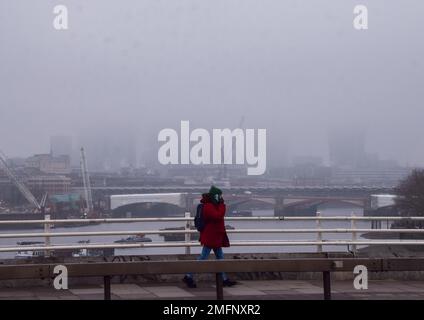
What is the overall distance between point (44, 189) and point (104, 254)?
1.87 m

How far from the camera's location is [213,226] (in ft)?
35.9

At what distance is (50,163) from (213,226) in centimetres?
489

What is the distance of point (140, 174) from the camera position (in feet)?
48.6

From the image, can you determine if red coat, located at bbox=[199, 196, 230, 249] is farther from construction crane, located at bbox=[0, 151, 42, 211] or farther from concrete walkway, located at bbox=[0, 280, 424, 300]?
construction crane, located at bbox=[0, 151, 42, 211]

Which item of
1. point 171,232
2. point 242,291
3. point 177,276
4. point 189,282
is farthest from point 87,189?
point 242,291

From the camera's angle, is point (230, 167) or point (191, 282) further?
point (230, 167)

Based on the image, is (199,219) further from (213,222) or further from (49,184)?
(49,184)

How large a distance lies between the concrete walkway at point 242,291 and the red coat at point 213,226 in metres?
0.64

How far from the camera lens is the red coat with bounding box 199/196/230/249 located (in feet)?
35.5

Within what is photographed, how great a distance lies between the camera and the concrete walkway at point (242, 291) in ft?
33.7

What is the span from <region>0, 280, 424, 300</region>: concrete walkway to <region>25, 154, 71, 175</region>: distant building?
4023 millimetres

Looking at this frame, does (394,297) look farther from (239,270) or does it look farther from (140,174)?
(140,174)
